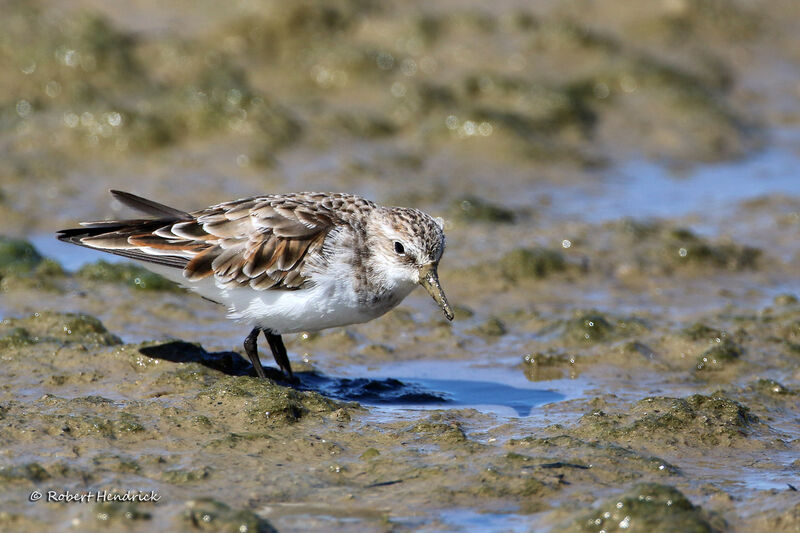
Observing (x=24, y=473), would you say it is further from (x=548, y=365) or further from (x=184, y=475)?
(x=548, y=365)

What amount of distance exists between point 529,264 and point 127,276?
350 cm

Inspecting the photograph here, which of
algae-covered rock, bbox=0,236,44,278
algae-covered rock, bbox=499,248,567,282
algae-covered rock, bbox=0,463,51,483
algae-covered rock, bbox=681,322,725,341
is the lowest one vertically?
algae-covered rock, bbox=681,322,725,341

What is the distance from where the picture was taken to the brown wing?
6773mm

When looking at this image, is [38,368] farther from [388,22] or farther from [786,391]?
[388,22]

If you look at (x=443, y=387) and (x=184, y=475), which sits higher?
(x=184, y=475)

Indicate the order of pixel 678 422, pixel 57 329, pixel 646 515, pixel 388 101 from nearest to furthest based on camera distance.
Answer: pixel 646 515
pixel 678 422
pixel 57 329
pixel 388 101

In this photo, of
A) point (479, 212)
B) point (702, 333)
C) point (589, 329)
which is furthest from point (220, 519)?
point (479, 212)

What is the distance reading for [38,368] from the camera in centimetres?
700

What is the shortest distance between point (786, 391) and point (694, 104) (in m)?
6.77

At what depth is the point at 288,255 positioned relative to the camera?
22.2 feet

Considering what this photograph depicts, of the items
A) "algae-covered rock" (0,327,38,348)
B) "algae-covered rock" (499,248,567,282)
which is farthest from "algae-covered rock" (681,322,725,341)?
"algae-covered rock" (0,327,38,348)

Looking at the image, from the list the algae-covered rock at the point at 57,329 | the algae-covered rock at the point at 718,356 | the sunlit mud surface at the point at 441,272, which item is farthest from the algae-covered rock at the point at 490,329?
the algae-covered rock at the point at 57,329

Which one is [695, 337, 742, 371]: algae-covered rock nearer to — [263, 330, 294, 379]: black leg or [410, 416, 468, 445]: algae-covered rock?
[410, 416, 468, 445]: algae-covered rock

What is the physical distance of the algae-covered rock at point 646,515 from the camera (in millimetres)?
5102
